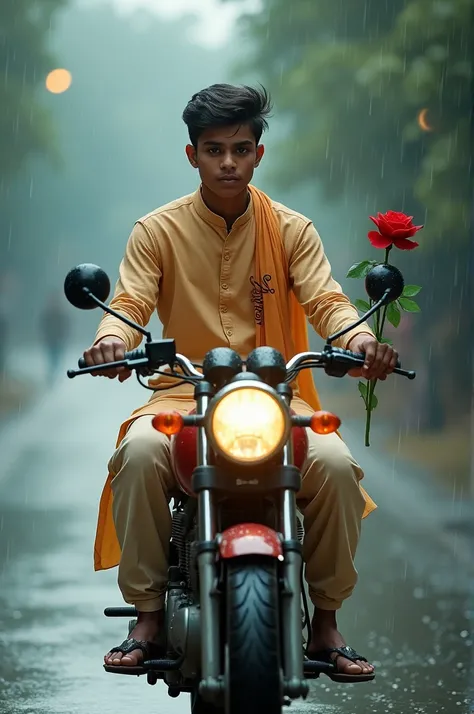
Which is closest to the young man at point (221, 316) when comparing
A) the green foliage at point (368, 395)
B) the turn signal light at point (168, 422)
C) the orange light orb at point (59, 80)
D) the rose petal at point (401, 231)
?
the rose petal at point (401, 231)

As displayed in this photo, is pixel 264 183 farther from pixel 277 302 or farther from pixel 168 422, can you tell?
pixel 168 422

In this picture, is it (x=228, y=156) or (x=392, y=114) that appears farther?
(x=392, y=114)

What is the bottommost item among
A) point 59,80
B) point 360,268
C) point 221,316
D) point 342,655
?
point 342,655

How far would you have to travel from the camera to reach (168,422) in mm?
3184

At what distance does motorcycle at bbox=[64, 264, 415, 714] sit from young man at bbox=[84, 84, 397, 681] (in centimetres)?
20

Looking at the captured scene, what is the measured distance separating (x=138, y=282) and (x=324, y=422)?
116 cm

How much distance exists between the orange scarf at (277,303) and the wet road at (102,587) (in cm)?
148

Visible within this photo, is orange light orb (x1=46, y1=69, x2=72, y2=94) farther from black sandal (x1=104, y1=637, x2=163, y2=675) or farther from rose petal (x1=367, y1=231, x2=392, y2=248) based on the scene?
black sandal (x1=104, y1=637, x2=163, y2=675)

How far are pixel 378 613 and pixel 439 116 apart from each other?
6.72m

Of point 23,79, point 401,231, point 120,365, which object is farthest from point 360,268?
point 23,79

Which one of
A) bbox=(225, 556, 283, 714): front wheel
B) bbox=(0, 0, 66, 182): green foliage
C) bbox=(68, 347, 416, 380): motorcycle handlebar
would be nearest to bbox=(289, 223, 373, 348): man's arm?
bbox=(68, 347, 416, 380): motorcycle handlebar

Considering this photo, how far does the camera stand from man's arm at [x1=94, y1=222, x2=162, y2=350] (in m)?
4.08

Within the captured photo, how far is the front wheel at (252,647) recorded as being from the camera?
2.94m

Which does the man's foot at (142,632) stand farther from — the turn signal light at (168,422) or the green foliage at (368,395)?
the green foliage at (368,395)
